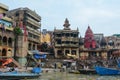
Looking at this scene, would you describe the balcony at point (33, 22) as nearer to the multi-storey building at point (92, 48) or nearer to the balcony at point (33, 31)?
the balcony at point (33, 31)

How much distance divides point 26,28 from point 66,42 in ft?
47.6

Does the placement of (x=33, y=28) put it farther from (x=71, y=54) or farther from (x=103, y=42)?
(x=103, y=42)

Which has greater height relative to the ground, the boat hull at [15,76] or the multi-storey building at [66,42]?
the multi-storey building at [66,42]

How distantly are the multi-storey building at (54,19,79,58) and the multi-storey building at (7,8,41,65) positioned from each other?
562 centimetres

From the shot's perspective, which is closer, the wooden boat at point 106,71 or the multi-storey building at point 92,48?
the wooden boat at point 106,71

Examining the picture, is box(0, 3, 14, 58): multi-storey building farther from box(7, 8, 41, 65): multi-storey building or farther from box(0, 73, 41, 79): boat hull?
box(0, 73, 41, 79): boat hull

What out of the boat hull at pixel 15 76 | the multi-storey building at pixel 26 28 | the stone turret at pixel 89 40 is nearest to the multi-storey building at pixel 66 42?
the stone turret at pixel 89 40

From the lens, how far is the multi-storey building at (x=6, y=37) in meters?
55.6

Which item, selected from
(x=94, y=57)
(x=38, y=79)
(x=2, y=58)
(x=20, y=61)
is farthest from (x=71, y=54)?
(x=38, y=79)

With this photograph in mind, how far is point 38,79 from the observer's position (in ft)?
124

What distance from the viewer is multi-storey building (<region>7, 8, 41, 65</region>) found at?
195 ft

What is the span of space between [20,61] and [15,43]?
3.99 metres

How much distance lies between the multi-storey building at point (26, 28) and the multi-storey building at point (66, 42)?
18.4 feet

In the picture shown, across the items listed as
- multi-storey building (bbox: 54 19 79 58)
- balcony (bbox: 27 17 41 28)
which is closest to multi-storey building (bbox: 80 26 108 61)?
multi-storey building (bbox: 54 19 79 58)
